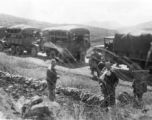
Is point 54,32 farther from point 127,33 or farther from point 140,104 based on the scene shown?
point 140,104

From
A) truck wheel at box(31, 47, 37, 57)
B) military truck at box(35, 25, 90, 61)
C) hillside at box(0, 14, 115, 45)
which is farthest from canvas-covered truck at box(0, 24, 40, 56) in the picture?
hillside at box(0, 14, 115, 45)

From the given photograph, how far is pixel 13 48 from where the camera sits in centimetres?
1752

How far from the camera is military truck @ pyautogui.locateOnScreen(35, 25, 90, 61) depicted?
43.2 ft

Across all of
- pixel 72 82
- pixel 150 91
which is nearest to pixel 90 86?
pixel 72 82

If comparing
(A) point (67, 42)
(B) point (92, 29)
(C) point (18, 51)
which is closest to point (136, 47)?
(A) point (67, 42)

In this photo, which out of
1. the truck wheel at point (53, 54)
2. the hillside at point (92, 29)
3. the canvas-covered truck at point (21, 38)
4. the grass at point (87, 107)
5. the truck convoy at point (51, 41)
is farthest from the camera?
the hillside at point (92, 29)

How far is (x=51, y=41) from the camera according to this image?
14.6 metres

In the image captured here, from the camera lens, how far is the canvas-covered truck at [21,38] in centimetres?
1642

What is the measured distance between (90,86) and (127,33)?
12.0 ft

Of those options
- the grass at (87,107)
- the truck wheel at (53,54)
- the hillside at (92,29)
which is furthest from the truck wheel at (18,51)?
the hillside at (92,29)

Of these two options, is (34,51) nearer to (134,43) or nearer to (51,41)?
(51,41)

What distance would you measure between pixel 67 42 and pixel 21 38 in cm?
513

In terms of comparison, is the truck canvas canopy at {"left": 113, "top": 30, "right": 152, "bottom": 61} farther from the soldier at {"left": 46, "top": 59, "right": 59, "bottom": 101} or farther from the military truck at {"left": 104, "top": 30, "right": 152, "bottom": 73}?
the soldier at {"left": 46, "top": 59, "right": 59, "bottom": 101}

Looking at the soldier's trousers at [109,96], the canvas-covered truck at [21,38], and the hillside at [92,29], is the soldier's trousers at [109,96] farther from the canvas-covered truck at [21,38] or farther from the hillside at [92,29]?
the hillside at [92,29]
